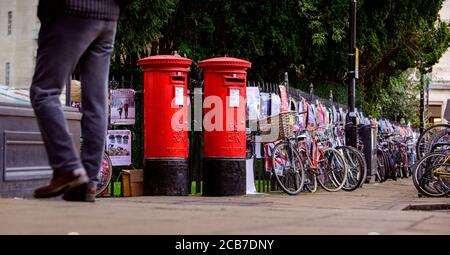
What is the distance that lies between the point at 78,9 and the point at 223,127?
6.41 meters

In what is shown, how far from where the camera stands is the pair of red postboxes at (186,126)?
1081 cm

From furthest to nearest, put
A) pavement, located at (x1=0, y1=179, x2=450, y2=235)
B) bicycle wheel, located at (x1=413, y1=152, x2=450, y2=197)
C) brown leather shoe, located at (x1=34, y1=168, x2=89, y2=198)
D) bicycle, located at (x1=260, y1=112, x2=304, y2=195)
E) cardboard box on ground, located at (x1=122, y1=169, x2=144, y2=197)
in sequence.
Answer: bicycle, located at (x1=260, y1=112, x2=304, y2=195)
bicycle wheel, located at (x1=413, y1=152, x2=450, y2=197)
cardboard box on ground, located at (x1=122, y1=169, x2=144, y2=197)
brown leather shoe, located at (x1=34, y1=168, x2=89, y2=198)
pavement, located at (x1=0, y1=179, x2=450, y2=235)

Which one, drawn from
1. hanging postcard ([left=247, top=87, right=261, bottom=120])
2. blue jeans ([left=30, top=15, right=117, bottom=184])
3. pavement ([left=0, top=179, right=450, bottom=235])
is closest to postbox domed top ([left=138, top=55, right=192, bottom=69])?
hanging postcard ([left=247, top=87, right=261, bottom=120])

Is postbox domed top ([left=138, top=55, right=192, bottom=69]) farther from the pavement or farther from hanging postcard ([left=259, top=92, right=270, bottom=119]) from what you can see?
the pavement

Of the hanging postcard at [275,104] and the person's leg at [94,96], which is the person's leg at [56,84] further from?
the hanging postcard at [275,104]

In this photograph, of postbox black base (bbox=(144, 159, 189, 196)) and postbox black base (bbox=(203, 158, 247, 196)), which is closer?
postbox black base (bbox=(144, 159, 189, 196))

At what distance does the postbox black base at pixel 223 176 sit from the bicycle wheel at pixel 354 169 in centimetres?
→ 308

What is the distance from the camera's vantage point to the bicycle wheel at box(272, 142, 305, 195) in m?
11.9

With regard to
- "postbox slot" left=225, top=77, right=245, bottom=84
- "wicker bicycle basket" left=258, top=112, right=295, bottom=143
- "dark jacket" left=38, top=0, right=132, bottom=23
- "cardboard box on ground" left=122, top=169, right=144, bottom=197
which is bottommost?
"cardboard box on ground" left=122, top=169, right=144, bottom=197

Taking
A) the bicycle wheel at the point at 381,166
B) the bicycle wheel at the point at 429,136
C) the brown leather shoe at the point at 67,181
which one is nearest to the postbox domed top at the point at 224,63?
the bicycle wheel at the point at 429,136

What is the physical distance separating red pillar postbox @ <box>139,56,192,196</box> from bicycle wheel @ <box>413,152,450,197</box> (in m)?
3.21
